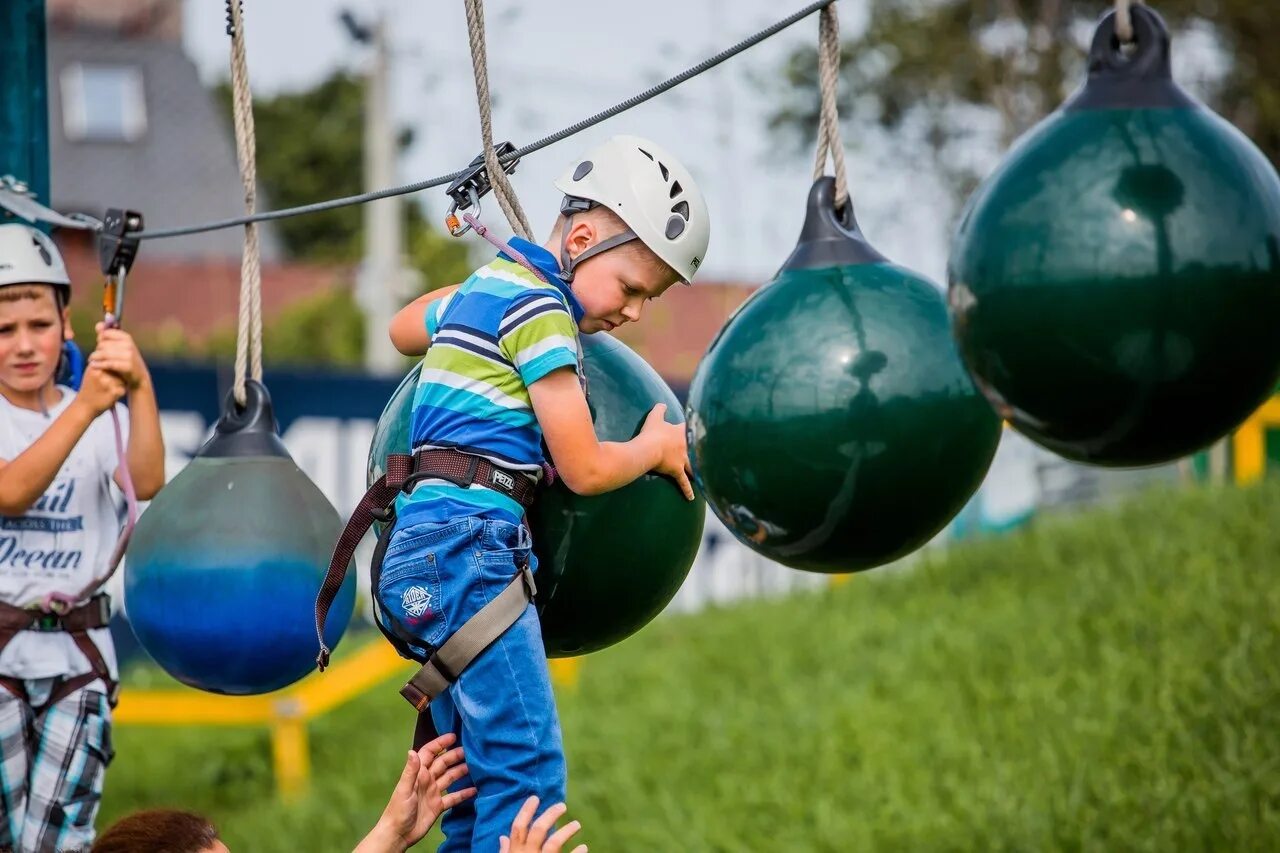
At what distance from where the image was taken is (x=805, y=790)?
6.83m

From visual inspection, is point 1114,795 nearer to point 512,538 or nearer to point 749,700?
point 749,700

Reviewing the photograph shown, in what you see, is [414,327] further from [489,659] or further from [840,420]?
A: [840,420]

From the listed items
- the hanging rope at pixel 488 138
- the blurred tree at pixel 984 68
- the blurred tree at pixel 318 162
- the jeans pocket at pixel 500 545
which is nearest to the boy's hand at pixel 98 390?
the hanging rope at pixel 488 138

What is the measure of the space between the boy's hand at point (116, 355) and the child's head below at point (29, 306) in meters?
0.24

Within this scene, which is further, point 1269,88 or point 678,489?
point 1269,88

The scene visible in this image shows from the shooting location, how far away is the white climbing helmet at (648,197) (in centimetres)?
302

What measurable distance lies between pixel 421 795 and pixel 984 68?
47.8ft

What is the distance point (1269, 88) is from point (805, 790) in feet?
38.5

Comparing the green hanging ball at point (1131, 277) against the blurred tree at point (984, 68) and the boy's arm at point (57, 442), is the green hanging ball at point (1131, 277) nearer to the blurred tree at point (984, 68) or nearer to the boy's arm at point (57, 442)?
the boy's arm at point (57, 442)

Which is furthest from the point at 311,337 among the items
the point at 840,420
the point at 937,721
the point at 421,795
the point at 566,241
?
the point at 840,420

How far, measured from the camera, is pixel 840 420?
269 centimetres

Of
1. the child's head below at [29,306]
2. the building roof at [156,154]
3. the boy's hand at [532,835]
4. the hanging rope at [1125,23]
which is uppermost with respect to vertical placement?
the building roof at [156,154]

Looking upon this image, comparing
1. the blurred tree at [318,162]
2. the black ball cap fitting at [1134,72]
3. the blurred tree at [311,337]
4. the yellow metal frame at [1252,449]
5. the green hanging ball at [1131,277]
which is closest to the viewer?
the green hanging ball at [1131,277]

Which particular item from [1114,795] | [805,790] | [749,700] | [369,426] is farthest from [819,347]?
[369,426]
